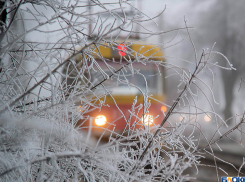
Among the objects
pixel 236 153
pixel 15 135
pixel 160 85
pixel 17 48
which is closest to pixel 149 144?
pixel 15 135

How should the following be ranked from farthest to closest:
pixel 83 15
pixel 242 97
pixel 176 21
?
pixel 176 21 < pixel 242 97 < pixel 83 15

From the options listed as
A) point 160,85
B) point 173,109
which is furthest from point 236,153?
point 173,109

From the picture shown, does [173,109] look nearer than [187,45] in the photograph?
Yes

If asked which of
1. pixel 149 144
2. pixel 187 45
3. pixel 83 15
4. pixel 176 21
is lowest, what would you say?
pixel 149 144

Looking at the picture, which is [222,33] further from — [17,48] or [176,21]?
[17,48]

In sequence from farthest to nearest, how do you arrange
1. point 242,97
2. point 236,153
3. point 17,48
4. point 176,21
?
point 176,21 < point 242,97 < point 236,153 < point 17,48

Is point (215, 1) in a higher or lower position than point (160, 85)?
higher

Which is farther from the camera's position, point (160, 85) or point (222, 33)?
point (222, 33)

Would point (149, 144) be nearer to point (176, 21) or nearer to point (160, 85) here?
point (160, 85)

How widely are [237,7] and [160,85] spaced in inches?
392

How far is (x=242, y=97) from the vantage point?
13461 millimetres

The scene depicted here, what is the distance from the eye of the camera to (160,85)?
4672mm

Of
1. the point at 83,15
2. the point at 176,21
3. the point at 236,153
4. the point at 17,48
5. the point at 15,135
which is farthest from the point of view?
the point at 176,21

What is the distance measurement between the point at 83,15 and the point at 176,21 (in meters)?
14.1
